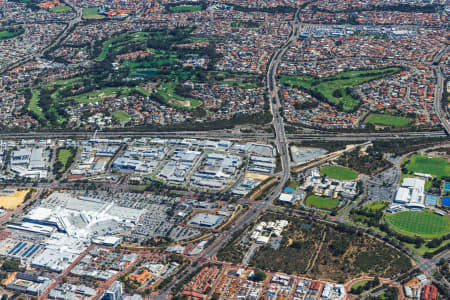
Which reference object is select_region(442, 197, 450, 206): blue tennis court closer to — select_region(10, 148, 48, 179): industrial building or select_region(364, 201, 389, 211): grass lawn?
select_region(364, 201, 389, 211): grass lawn

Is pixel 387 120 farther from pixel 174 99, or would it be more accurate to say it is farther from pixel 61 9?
pixel 61 9

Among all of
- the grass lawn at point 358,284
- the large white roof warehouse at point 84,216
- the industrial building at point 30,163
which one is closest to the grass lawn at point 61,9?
the industrial building at point 30,163

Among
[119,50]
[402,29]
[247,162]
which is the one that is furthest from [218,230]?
[402,29]

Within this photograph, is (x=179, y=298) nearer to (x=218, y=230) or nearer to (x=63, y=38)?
(x=218, y=230)

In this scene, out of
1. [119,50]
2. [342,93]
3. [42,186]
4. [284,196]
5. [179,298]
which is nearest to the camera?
[179,298]

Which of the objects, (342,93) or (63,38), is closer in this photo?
(342,93)

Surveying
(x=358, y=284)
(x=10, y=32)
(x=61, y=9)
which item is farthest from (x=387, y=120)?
(x=61, y=9)

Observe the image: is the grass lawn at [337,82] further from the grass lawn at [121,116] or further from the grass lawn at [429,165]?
the grass lawn at [121,116]
